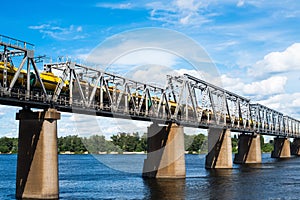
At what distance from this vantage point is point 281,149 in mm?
179625

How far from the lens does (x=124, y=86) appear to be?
67375 millimetres

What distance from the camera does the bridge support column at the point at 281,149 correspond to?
17675cm

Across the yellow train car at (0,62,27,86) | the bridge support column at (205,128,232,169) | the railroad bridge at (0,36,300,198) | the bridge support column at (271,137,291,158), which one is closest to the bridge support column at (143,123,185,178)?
the railroad bridge at (0,36,300,198)

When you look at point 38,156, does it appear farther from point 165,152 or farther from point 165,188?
point 165,152

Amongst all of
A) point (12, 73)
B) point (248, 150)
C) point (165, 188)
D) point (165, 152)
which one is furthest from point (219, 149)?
point (12, 73)

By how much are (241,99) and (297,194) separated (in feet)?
276

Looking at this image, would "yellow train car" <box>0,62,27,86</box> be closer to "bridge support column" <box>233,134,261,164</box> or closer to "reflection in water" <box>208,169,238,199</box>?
"reflection in water" <box>208,169,238,199</box>

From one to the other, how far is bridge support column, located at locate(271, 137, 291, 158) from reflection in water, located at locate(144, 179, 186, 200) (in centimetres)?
11877

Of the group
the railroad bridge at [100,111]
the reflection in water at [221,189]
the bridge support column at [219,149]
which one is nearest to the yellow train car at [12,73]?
the railroad bridge at [100,111]

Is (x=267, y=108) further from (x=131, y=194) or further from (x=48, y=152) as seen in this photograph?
(x=48, y=152)

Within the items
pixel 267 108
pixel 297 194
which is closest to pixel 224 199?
pixel 297 194

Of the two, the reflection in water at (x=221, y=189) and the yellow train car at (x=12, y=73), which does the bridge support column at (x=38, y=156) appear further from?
the reflection in water at (x=221, y=189)

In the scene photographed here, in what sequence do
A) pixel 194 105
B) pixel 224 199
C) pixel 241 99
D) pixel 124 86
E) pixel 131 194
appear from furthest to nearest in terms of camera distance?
pixel 241 99
pixel 194 105
pixel 124 86
pixel 131 194
pixel 224 199

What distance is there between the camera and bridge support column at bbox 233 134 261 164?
12569 centimetres
